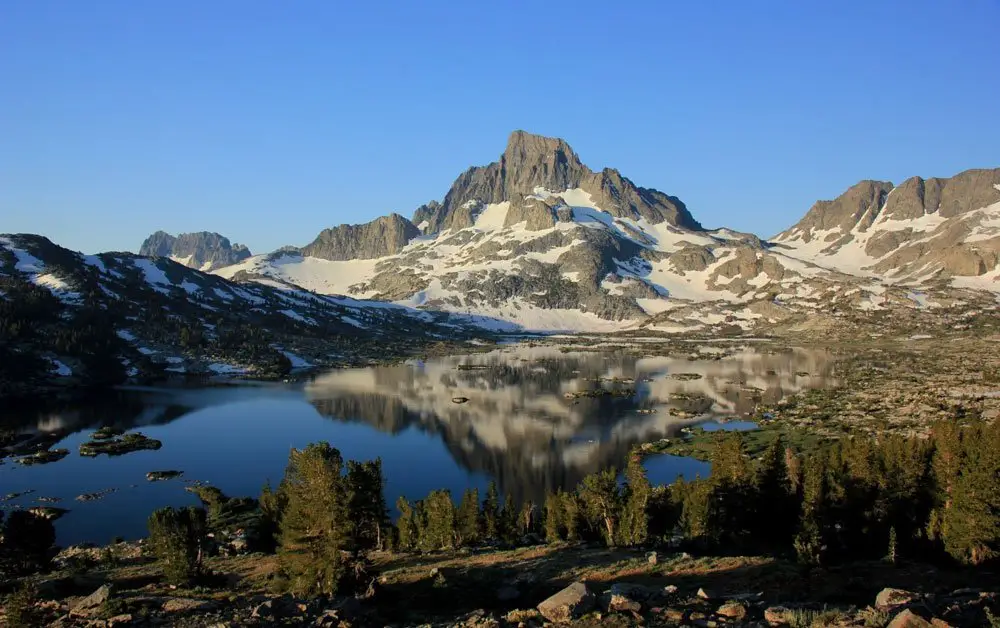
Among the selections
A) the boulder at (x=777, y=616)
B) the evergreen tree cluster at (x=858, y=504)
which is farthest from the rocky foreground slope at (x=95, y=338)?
the boulder at (x=777, y=616)

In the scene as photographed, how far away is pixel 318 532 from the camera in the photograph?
29.6 meters

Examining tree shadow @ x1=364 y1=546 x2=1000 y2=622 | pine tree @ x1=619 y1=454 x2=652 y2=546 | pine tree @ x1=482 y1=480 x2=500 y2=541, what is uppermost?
tree shadow @ x1=364 y1=546 x2=1000 y2=622

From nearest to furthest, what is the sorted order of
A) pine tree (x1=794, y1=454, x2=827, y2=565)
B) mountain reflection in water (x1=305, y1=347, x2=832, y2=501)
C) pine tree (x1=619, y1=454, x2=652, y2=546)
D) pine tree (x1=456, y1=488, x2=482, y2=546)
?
1. pine tree (x1=794, y1=454, x2=827, y2=565)
2. pine tree (x1=619, y1=454, x2=652, y2=546)
3. pine tree (x1=456, y1=488, x2=482, y2=546)
4. mountain reflection in water (x1=305, y1=347, x2=832, y2=501)

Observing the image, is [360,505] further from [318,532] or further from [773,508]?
[773,508]

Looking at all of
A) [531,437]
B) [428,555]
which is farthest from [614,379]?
[428,555]

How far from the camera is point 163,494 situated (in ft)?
228

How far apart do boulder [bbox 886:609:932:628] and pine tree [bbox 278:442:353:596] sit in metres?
21.4

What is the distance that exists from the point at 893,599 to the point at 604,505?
28784mm

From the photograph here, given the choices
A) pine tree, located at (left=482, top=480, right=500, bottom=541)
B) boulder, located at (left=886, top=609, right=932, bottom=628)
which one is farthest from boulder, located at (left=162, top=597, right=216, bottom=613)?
pine tree, located at (left=482, top=480, right=500, bottom=541)

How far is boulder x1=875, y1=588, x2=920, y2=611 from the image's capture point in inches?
798

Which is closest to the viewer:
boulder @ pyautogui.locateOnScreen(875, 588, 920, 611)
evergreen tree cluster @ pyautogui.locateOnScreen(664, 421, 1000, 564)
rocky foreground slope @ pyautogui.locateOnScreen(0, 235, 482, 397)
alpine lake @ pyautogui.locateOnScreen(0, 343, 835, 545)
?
boulder @ pyautogui.locateOnScreen(875, 588, 920, 611)

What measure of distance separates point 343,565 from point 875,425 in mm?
88685

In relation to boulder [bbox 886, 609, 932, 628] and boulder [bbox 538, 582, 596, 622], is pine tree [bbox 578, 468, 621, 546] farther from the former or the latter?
boulder [bbox 886, 609, 932, 628]

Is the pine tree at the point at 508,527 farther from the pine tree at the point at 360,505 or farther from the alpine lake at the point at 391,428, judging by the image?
the pine tree at the point at 360,505
